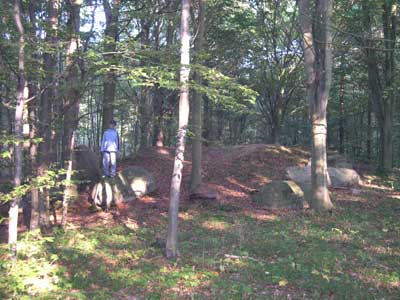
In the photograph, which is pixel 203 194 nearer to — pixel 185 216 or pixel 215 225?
pixel 185 216

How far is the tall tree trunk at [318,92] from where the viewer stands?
10883 millimetres

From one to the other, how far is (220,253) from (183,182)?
6.97 metres

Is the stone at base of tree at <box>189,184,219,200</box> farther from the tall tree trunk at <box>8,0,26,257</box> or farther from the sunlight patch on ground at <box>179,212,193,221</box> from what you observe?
the tall tree trunk at <box>8,0,26,257</box>

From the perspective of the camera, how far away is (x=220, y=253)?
26.4ft

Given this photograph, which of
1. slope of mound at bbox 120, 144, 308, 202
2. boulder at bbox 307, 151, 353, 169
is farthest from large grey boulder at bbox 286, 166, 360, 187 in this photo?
boulder at bbox 307, 151, 353, 169

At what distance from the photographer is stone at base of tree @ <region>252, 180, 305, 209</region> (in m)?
11.9

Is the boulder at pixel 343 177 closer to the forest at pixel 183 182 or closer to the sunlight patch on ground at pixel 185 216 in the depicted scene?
the forest at pixel 183 182

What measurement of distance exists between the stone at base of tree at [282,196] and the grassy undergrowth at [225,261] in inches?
41.3

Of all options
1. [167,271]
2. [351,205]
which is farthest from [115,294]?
[351,205]

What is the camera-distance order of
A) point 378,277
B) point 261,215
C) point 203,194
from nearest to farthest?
point 378,277
point 261,215
point 203,194

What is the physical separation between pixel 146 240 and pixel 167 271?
2.16 m

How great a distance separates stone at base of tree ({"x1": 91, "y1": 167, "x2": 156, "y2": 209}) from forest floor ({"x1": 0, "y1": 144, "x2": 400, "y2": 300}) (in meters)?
0.36

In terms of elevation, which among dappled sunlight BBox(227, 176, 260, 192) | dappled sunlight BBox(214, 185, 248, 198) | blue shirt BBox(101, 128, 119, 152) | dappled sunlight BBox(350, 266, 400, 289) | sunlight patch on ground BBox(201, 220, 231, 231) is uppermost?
blue shirt BBox(101, 128, 119, 152)

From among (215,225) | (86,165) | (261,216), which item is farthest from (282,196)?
(86,165)
